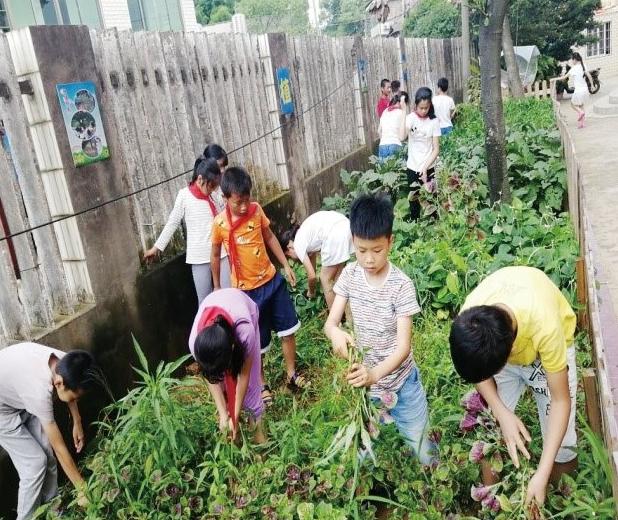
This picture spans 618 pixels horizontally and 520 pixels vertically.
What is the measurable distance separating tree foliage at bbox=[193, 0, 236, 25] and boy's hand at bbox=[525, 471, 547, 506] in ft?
121

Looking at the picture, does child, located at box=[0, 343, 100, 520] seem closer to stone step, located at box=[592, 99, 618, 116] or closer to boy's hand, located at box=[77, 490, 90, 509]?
boy's hand, located at box=[77, 490, 90, 509]

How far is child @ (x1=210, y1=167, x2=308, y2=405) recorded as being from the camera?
397cm

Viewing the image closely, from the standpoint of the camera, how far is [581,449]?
2635 millimetres

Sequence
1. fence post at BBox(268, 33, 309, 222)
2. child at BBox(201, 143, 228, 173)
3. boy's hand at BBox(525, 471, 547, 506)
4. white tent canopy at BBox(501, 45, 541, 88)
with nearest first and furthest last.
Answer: boy's hand at BBox(525, 471, 547, 506) < child at BBox(201, 143, 228, 173) < fence post at BBox(268, 33, 309, 222) < white tent canopy at BBox(501, 45, 541, 88)

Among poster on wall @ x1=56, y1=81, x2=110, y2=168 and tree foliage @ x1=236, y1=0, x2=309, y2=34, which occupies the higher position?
tree foliage @ x1=236, y1=0, x2=309, y2=34

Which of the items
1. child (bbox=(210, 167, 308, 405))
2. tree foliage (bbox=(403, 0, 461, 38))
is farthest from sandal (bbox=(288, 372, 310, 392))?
tree foliage (bbox=(403, 0, 461, 38))

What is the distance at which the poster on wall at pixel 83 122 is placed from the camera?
3605mm

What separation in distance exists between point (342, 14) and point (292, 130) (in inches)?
3403

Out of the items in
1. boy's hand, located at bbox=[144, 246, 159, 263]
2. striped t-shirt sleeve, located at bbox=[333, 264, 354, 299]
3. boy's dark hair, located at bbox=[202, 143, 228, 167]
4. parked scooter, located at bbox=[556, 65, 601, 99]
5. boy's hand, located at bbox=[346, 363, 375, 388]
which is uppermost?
boy's dark hair, located at bbox=[202, 143, 228, 167]

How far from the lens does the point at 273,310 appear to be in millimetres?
4125

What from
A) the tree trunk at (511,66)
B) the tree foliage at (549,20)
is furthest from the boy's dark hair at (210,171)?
the tree foliage at (549,20)

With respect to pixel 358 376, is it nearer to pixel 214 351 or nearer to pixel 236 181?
pixel 214 351

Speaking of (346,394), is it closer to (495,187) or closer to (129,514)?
(129,514)

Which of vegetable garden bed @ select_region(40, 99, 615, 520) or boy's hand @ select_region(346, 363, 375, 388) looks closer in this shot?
boy's hand @ select_region(346, 363, 375, 388)
